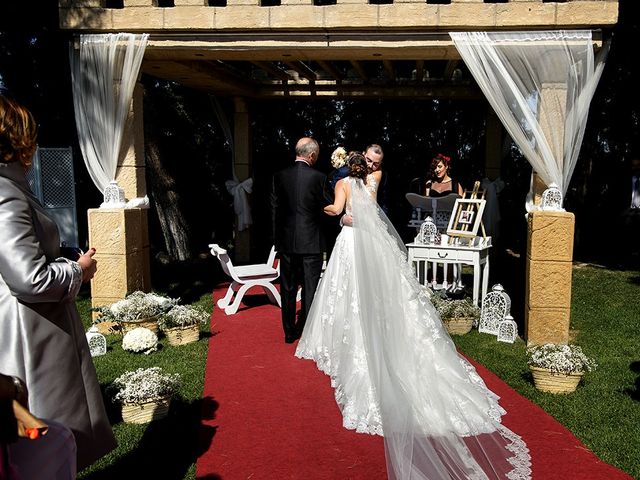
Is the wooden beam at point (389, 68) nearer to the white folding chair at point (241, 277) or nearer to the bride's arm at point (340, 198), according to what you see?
the white folding chair at point (241, 277)

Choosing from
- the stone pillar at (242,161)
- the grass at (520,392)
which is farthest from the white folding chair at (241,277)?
the stone pillar at (242,161)

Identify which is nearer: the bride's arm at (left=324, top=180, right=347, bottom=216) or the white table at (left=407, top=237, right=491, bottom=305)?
the bride's arm at (left=324, top=180, right=347, bottom=216)

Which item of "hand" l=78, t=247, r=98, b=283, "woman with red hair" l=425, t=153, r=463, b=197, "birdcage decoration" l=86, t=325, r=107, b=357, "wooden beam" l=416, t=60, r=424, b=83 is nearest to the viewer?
"hand" l=78, t=247, r=98, b=283

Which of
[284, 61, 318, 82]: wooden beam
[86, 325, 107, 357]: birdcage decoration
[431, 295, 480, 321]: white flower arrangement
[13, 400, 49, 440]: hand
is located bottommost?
[86, 325, 107, 357]: birdcage decoration

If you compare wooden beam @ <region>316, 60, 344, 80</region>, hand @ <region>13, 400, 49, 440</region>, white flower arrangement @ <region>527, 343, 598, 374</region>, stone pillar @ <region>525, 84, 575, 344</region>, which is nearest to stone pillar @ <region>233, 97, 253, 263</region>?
wooden beam @ <region>316, 60, 344, 80</region>

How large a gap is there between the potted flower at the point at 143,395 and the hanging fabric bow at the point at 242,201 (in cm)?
741

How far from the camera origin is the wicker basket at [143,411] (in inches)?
174

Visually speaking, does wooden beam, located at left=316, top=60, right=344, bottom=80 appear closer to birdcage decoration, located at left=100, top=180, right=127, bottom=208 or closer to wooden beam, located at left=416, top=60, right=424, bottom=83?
wooden beam, located at left=416, top=60, right=424, bottom=83

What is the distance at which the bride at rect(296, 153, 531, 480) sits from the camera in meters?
3.52

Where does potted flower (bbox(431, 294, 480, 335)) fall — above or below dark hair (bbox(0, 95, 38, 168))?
below

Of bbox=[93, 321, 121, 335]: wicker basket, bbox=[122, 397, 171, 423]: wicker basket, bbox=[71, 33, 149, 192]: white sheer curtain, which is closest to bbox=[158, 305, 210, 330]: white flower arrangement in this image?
bbox=[93, 321, 121, 335]: wicker basket

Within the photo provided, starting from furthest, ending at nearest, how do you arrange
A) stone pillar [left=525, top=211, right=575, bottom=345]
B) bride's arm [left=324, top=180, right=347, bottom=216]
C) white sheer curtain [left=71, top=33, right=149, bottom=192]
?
white sheer curtain [left=71, top=33, right=149, bottom=192]
stone pillar [left=525, top=211, right=575, bottom=345]
bride's arm [left=324, top=180, right=347, bottom=216]

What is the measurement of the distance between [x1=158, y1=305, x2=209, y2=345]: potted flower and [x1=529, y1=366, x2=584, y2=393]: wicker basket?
3363 mm

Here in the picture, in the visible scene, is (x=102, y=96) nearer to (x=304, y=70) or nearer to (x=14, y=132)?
(x=304, y=70)
